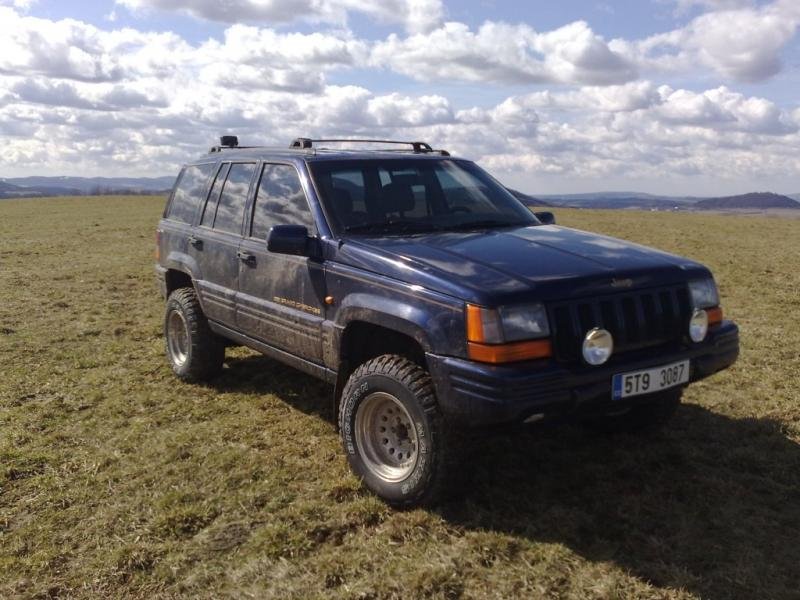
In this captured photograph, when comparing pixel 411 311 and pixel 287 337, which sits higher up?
pixel 411 311

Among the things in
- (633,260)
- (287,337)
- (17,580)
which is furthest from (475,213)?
(17,580)

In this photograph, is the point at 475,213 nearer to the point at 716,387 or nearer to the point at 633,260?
the point at 633,260

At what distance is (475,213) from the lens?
480 cm

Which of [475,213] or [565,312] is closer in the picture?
[565,312]

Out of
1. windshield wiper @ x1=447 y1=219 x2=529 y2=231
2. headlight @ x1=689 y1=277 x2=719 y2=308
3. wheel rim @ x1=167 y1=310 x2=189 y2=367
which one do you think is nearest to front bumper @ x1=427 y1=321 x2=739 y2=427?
headlight @ x1=689 y1=277 x2=719 y2=308

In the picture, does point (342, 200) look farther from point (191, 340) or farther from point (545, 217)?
point (191, 340)

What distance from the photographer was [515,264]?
12.3ft

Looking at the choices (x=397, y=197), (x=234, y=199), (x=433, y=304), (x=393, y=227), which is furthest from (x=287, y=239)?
(x=234, y=199)

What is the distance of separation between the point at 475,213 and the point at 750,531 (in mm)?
2419

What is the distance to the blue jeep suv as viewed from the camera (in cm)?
346

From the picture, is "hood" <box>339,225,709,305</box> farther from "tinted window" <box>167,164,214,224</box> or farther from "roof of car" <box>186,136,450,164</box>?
"tinted window" <box>167,164,214,224</box>

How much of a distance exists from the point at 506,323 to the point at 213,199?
3.15 m

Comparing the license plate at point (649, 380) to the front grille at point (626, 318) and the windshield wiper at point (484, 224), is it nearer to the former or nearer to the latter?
the front grille at point (626, 318)

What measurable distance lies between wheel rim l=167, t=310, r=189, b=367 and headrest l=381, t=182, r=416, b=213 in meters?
2.40
